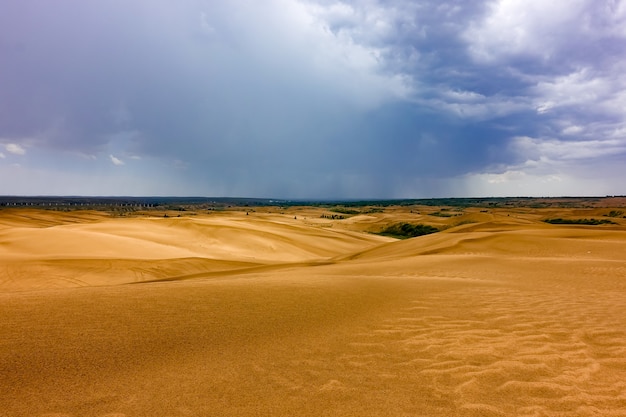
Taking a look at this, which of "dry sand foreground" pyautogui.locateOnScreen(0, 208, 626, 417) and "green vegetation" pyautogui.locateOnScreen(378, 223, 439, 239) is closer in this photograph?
"dry sand foreground" pyautogui.locateOnScreen(0, 208, 626, 417)

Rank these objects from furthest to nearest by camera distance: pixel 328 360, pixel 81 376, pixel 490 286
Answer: pixel 490 286 < pixel 328 360 < pixel 81 376

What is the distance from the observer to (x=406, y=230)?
1880 inches

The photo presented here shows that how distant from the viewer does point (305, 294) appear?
8023 mm

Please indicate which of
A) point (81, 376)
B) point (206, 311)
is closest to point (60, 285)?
point (206, 311)

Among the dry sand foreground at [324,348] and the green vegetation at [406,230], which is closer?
the dry sand foreground at [324,348]

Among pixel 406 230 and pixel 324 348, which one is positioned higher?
pixel 324 348

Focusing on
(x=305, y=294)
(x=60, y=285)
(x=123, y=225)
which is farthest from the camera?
(x=123, y=225)

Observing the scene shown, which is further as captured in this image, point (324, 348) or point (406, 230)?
point (406, 230)

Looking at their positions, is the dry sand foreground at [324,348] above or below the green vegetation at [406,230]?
above

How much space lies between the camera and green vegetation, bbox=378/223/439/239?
44350 millimetres

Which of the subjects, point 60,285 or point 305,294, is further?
point 60,285

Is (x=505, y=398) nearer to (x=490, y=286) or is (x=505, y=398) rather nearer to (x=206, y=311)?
(x=206, y=311)

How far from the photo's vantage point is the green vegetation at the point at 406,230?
44350mm

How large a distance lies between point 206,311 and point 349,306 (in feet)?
8.94
